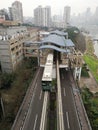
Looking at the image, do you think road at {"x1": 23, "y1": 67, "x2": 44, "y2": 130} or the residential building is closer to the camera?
road at {"x1": 23, "y1": 67, "x2": 44, "y2": 130}

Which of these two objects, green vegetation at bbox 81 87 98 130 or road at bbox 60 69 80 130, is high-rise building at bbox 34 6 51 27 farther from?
green vegetation at bbox 81 87 98 130

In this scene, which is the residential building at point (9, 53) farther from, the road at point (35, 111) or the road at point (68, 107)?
the road at point (68, 107)

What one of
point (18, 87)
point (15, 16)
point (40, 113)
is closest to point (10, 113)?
point (40, 113)

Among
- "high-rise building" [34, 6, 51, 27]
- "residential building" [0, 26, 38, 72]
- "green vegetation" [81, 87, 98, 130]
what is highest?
"high-rise building" [34, 6, 51, 27]

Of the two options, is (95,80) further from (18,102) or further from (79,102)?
(18,102)

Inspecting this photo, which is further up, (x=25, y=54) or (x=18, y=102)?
(x=25, y=54)

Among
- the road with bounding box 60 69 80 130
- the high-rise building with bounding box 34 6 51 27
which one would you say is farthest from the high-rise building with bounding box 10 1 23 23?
the road with bounding box 60 69 80 130

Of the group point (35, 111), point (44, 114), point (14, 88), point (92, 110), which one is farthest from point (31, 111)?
point (14, 88)
